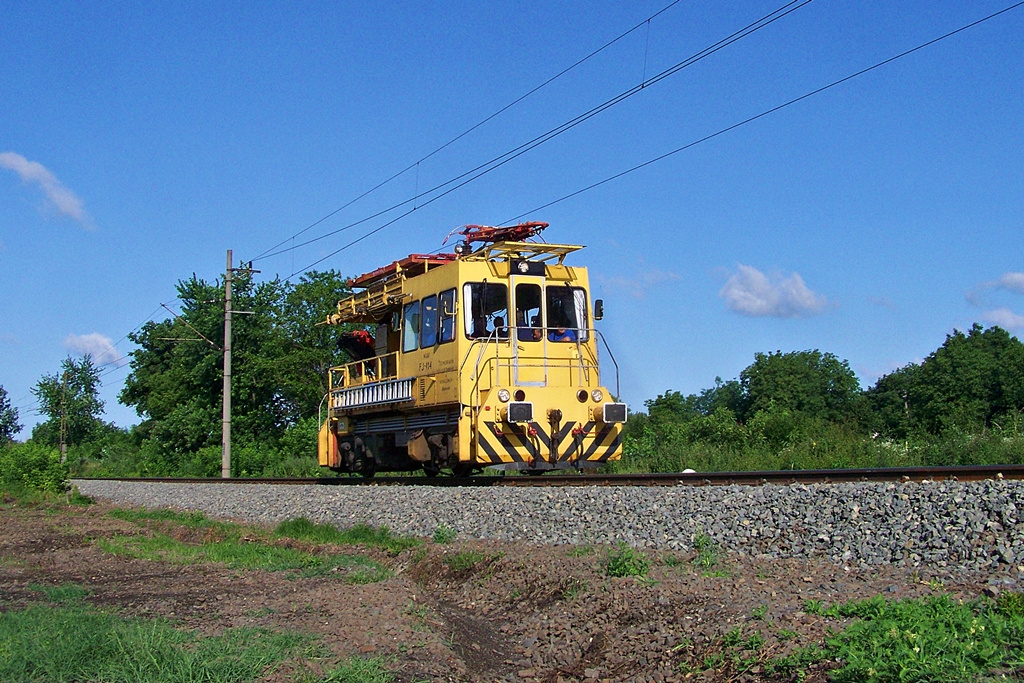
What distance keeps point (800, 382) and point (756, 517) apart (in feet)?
207

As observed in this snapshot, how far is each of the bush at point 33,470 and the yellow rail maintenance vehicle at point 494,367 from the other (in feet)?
41.2

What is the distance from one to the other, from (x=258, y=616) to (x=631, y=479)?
21.2 ft

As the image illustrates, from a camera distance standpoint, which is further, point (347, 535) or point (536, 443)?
point (536, 443)

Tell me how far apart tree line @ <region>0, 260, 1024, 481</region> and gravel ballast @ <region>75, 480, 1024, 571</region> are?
5905 millimetres

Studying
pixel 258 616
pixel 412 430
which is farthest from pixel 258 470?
pixel 258 616

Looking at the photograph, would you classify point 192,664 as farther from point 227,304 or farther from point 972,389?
point 972,389

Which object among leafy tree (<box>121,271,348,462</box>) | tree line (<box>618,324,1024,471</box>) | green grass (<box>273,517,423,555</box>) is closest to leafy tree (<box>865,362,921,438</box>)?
tree line (<box>618,324,1024,471</box>)

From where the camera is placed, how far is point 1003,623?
5.10m

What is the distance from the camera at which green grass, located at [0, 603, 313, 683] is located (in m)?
5.57

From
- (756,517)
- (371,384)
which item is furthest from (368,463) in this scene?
(756,517)

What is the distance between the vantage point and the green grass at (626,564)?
25.7 ft

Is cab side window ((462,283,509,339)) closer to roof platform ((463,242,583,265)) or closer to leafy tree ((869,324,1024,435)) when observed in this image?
roof platform ((463,242,583,265))

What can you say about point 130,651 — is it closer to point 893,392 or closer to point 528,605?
point 528,605

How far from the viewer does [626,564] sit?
313 inches
